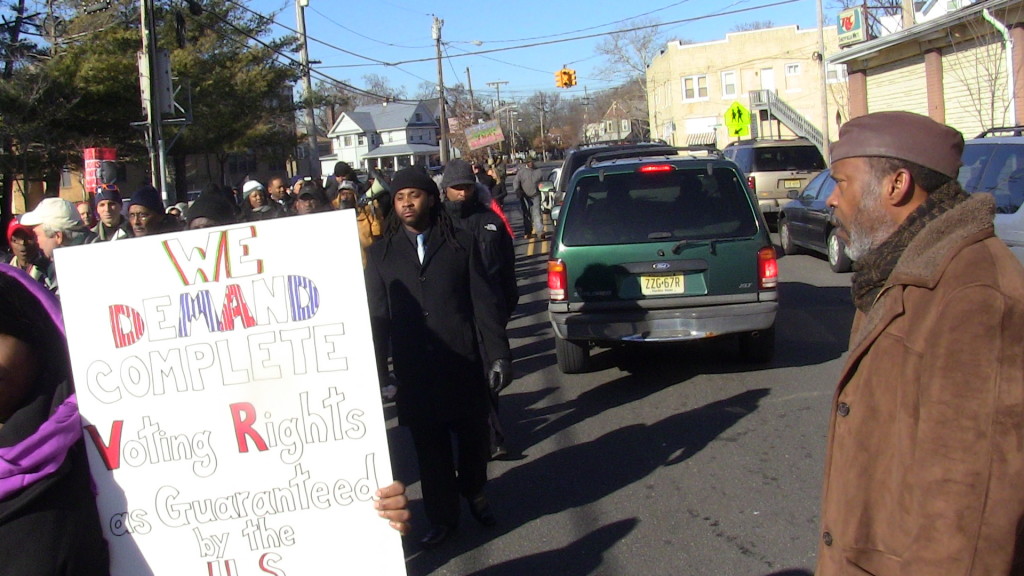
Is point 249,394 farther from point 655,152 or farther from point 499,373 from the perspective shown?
point 655,152

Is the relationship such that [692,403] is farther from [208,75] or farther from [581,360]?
[208,75]

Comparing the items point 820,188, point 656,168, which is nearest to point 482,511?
point 656,168

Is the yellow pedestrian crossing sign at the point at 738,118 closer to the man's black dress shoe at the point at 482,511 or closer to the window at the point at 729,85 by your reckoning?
the man's black dress shoe at the point at 482,511

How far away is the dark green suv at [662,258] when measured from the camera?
7.39 meters

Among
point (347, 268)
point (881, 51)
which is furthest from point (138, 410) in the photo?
point (881, 51)

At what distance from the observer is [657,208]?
24.9 ft

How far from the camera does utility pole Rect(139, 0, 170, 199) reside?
56.7 feet

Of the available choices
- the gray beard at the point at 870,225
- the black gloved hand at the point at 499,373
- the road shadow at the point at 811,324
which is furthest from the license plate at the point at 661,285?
the gray beard at the point at 870,225

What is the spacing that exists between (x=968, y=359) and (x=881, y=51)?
28.3 meters

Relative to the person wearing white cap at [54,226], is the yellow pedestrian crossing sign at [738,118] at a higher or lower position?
higher

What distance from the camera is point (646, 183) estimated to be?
763 cm

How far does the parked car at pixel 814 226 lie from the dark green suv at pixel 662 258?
220 inches

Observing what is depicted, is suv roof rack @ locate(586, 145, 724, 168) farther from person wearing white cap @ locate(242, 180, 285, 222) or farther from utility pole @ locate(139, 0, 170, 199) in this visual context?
utility pole @ locate(139, 0, 170, 199)

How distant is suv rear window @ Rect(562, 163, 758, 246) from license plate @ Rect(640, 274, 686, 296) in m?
0.30
